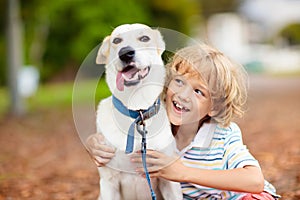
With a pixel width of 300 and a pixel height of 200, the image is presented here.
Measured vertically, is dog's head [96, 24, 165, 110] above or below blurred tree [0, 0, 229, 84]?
above

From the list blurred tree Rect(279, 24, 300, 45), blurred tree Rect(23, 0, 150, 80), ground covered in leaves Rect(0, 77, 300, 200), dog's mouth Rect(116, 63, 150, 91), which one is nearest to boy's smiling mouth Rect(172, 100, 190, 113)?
dog's mouth Rect(116, 63, 150, 91)

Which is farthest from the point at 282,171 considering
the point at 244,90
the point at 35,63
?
the point at 35,63

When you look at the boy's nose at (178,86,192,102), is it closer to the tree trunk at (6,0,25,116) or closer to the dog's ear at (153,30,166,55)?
the dog's ear at (153,30,166,55)

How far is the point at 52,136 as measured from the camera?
32.7ft

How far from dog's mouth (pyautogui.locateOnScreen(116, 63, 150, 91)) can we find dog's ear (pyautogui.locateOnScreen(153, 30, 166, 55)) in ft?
0.47

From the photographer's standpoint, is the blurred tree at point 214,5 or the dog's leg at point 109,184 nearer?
the dog's leg at point 109,184

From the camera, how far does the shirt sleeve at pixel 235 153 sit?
3.42 meters

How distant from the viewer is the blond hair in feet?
11.2

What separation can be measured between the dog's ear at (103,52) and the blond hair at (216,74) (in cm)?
36

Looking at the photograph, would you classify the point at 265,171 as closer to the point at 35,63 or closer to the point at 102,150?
the point at 102,150

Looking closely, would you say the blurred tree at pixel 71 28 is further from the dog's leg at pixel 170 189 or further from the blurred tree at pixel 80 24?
the dog's leg at pixel 170 189

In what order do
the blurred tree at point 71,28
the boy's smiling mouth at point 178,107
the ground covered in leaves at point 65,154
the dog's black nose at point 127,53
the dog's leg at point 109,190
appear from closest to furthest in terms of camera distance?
the dog's black nose at point 127,53, the boy's smiling mouth at point 178,107, the dog's leg at point 109,190, the ground covered in leaves at point 65,154, the blurred tree at point 71,28

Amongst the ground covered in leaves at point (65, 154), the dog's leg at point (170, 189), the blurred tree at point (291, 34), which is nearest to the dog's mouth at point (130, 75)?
the dog's leg at point (170, 189)

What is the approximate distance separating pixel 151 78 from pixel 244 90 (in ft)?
2.11
